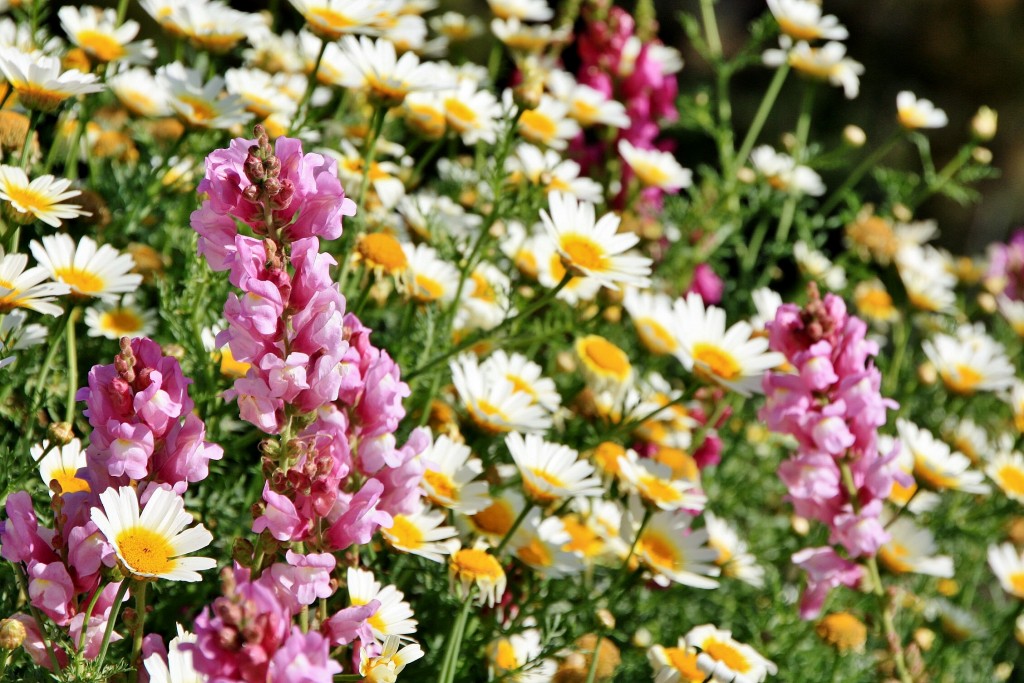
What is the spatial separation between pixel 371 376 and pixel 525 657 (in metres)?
0.46

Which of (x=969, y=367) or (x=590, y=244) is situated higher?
(x=590, y=244)

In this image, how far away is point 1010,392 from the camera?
7.56ft

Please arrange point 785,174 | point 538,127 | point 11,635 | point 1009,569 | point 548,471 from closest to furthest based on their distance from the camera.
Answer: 1. point 11,635
2. point 548,471
3. point 1009,569
4. point 538,127
5. point 785,174

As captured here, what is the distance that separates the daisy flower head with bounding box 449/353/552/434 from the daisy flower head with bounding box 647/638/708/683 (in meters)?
0.30

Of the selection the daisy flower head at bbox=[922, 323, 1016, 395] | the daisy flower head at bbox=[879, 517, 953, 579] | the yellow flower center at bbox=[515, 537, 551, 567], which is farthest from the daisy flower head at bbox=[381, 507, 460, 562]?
the daisy flower head at bbox=[922, 323, 1016, 395]

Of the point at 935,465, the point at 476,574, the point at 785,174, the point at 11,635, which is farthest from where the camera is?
the point at 785,174

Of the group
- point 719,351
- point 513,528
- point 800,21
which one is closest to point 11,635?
point 513,528

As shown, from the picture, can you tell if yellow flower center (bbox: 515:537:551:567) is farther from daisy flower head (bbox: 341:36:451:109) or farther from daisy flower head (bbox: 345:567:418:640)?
daisy flower head (bbox: 341:36:451:109)

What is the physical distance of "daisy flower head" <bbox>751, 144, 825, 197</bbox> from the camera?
238 cm

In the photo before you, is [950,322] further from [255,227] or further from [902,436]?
[255,227]

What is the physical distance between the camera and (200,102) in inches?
62.9

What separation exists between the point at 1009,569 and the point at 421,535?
43.5 inches

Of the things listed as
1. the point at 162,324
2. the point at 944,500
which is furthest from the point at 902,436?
the point at 162,324

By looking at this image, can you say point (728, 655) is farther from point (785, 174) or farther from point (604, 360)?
point (785, 174)
